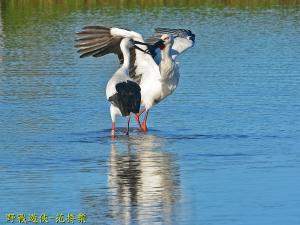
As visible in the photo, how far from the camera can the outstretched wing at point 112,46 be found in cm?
1672

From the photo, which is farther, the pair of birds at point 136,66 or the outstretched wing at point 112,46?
the outstretched wing at point 112,46

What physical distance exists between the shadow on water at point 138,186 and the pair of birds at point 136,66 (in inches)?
28.2

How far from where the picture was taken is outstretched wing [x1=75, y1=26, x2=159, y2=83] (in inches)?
658

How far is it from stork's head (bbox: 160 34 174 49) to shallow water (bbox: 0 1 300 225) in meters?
A: 1.01

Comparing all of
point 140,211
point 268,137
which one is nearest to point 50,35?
point 268,137

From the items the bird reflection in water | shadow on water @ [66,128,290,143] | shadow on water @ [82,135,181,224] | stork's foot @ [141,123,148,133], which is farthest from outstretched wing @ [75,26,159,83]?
shadow on water @ [82,135,181,224]

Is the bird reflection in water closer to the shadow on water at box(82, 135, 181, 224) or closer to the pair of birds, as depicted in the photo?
the shadow on water at box(82, 135, 181, 224)

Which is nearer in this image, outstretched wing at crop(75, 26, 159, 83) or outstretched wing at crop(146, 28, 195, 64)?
outstretched wing at crop(75, 26, 159, 83)

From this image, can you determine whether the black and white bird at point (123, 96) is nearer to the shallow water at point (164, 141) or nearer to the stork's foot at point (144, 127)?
the stork's foot at point (144, 127)

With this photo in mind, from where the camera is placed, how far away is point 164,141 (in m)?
14.8

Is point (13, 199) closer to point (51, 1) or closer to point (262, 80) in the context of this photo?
point (262, 80)

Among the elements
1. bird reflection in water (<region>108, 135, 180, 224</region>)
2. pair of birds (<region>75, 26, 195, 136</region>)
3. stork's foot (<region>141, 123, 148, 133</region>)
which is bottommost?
stork's foot (<region>141, 123, 148, 133</region>)

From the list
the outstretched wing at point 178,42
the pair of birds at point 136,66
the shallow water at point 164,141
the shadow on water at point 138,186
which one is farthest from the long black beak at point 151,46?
the shadow on water at point 138,186

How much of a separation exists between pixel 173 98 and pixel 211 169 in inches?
215
